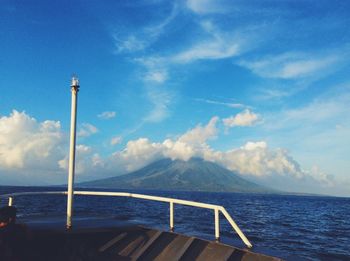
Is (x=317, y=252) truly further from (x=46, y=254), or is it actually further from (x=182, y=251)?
(x=46, y=254)

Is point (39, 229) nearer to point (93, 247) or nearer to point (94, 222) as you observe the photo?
point (93, 247)

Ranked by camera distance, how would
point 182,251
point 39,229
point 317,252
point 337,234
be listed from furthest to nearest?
1. point 337,234
2. point 317,252
3. point 39,229
4. point 182,251

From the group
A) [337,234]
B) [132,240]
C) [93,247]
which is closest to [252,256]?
[132,240]

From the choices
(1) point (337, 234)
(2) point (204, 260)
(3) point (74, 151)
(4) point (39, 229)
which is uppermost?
(3) point (74, 151)

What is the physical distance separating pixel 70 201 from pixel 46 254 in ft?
6.06

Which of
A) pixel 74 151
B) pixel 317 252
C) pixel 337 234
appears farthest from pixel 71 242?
pixel 337 234

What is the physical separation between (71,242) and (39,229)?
3.27ft

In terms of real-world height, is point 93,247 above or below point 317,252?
above

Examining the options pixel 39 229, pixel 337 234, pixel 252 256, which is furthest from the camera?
pixel 337 234

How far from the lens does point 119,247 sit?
9898 mm

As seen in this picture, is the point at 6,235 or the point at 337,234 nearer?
A: the point at 6,235

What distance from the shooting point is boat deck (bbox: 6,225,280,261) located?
8.91 m

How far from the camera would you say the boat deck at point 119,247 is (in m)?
8.91

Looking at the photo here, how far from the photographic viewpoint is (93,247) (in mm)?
9836
